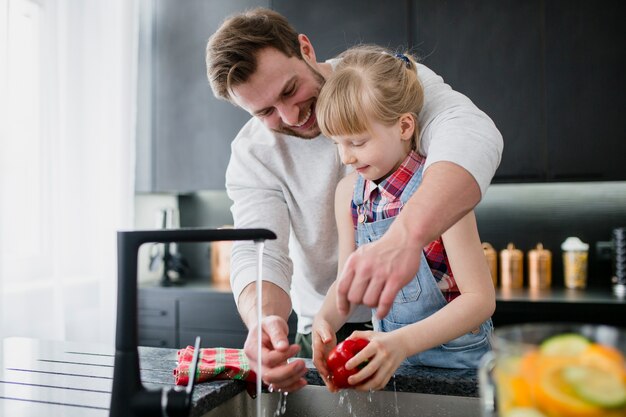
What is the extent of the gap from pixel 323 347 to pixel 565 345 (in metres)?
0.70

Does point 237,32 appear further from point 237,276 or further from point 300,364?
point 300,364

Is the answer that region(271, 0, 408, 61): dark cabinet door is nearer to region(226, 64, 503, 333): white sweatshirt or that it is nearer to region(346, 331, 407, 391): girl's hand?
region(226, 64, 503, 333): white sweatshirt

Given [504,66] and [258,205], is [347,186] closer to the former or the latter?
[258,205]

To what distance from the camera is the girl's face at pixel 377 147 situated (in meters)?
1.31

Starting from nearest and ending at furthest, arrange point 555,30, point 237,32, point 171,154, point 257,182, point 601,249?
point 237,32 < point 257,182 < point 555,30 < point 601,249 < point 171,154

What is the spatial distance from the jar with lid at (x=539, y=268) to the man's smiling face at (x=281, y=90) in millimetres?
1773

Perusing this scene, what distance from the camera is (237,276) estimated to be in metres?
1.51

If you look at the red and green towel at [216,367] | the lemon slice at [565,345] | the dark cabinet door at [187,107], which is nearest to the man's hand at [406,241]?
the lemon slice at [565,345]

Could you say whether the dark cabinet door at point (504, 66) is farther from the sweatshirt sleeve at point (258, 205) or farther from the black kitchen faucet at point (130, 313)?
the black kitchen faucet at point (130, 313)

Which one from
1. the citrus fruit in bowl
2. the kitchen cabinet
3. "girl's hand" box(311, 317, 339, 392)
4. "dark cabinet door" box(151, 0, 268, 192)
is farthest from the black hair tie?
"dark cabinet door" box(151, 0, 268, 192)

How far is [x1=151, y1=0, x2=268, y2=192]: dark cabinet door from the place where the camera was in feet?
10.6

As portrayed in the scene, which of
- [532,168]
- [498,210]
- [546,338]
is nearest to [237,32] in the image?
[546,338]

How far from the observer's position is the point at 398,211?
4.41 ft

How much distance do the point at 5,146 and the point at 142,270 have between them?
4.14 feet
